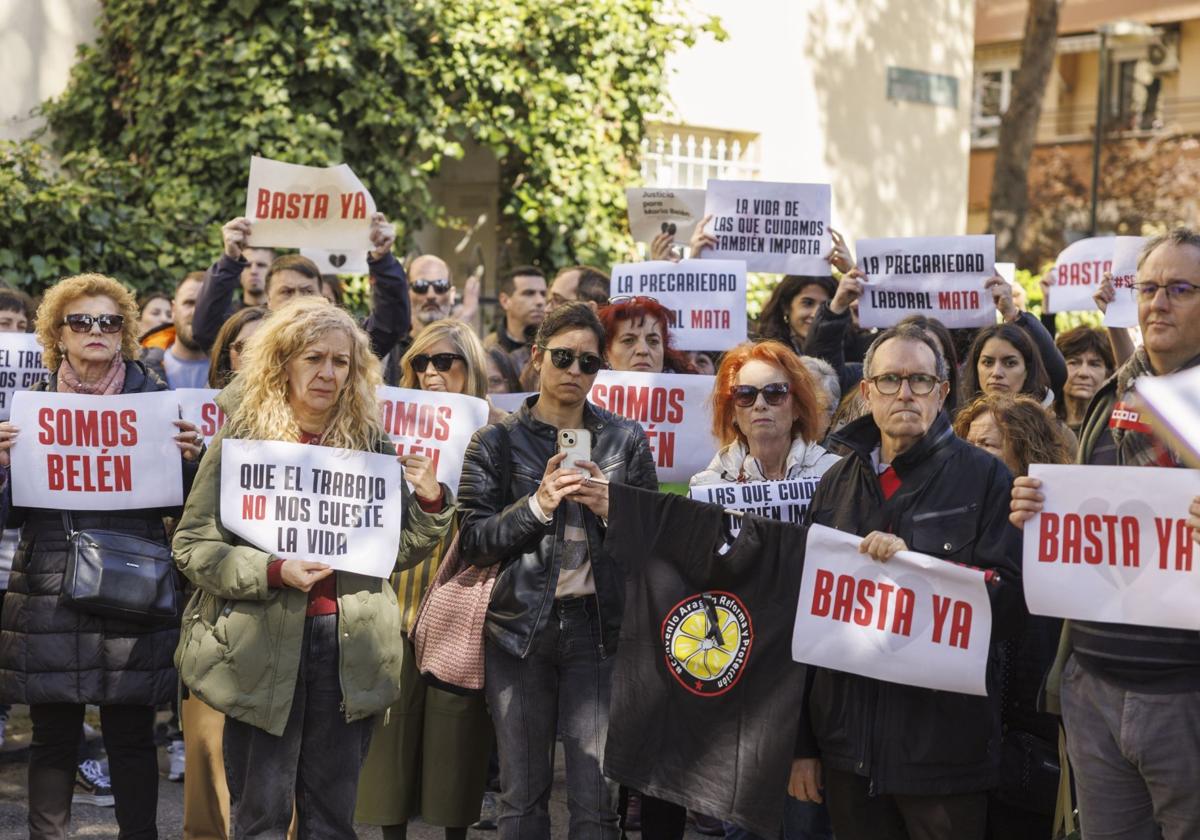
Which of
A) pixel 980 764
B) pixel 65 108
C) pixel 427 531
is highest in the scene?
pixel 65 108

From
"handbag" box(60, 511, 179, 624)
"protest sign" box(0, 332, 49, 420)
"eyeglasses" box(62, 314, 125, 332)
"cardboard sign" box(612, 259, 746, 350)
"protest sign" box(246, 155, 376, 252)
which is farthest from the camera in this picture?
"cardboard sign" box(612, 259, 746, 350)

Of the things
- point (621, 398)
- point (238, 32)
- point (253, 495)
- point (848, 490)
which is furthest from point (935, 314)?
point (238, 32)

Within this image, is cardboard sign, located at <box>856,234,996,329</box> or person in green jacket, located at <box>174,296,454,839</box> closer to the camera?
person in green jacket, located at <box>174,296,454,839</box>

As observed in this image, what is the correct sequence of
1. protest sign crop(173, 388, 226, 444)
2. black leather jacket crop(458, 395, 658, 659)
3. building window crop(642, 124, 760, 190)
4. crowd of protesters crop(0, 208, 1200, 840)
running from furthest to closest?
building window crop(642, 124, 760, 190)
protest sign crop(173, 388, 226, 444)
black leather jacket crop(458, 395, 658, 659)
crowd of protesters crop(0, 208, 1200, 840)

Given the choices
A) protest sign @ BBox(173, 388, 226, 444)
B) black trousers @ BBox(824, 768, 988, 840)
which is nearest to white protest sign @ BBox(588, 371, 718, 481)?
protest sign @ BBox(173, 388, 226, 444)

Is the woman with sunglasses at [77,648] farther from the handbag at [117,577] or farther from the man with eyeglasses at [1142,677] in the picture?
the man with eyeglasses at [1142,677]

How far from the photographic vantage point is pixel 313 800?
5.00 metres

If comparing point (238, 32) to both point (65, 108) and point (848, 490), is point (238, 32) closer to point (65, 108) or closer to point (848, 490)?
point (65, 108)

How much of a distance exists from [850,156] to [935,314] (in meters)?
9.62

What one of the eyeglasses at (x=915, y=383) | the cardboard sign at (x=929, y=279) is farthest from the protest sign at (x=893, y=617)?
the cardboard sign at (x=929, y=279)

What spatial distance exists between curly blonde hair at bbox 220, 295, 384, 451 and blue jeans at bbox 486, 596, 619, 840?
0.85 meters

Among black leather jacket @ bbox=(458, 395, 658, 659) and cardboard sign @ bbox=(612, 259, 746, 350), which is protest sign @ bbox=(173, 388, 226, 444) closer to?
black leather jacket @ bbox=(458, 395, 658, 659)

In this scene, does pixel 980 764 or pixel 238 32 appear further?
pixel 238 32

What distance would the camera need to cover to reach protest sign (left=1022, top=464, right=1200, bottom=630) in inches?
161
